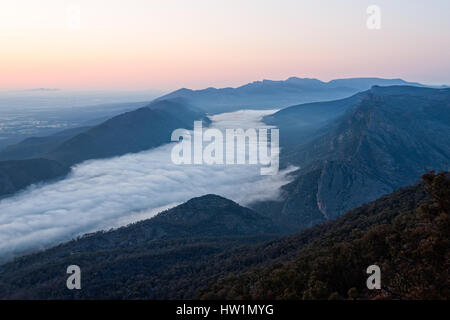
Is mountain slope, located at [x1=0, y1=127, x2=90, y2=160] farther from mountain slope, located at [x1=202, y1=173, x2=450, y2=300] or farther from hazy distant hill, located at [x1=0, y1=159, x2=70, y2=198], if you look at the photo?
mountain slope, located at [x1=202, y1=173, x2=450, y2=300]

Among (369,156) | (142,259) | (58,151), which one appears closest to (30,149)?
(58,151)

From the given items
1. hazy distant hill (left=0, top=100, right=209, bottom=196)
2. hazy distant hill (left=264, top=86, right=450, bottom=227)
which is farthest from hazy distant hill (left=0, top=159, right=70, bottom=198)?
hazy distant hill (left=264, top=86, right=450, bottom=227)

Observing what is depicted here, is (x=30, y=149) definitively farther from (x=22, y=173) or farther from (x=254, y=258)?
(x=254, y=258)

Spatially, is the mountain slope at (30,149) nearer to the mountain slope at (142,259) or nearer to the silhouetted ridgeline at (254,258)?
the mountain slope at (142,259)

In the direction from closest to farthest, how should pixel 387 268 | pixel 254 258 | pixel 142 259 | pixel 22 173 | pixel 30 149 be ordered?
1. pixel 387 268
2. pixel 254 258
3. pixel 142 259
4. pixel 22 173
5. pixel 30 149

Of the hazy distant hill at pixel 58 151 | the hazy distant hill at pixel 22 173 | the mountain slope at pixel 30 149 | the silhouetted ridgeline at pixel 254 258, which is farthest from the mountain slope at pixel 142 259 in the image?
the mountain slope at pixel 30 149
